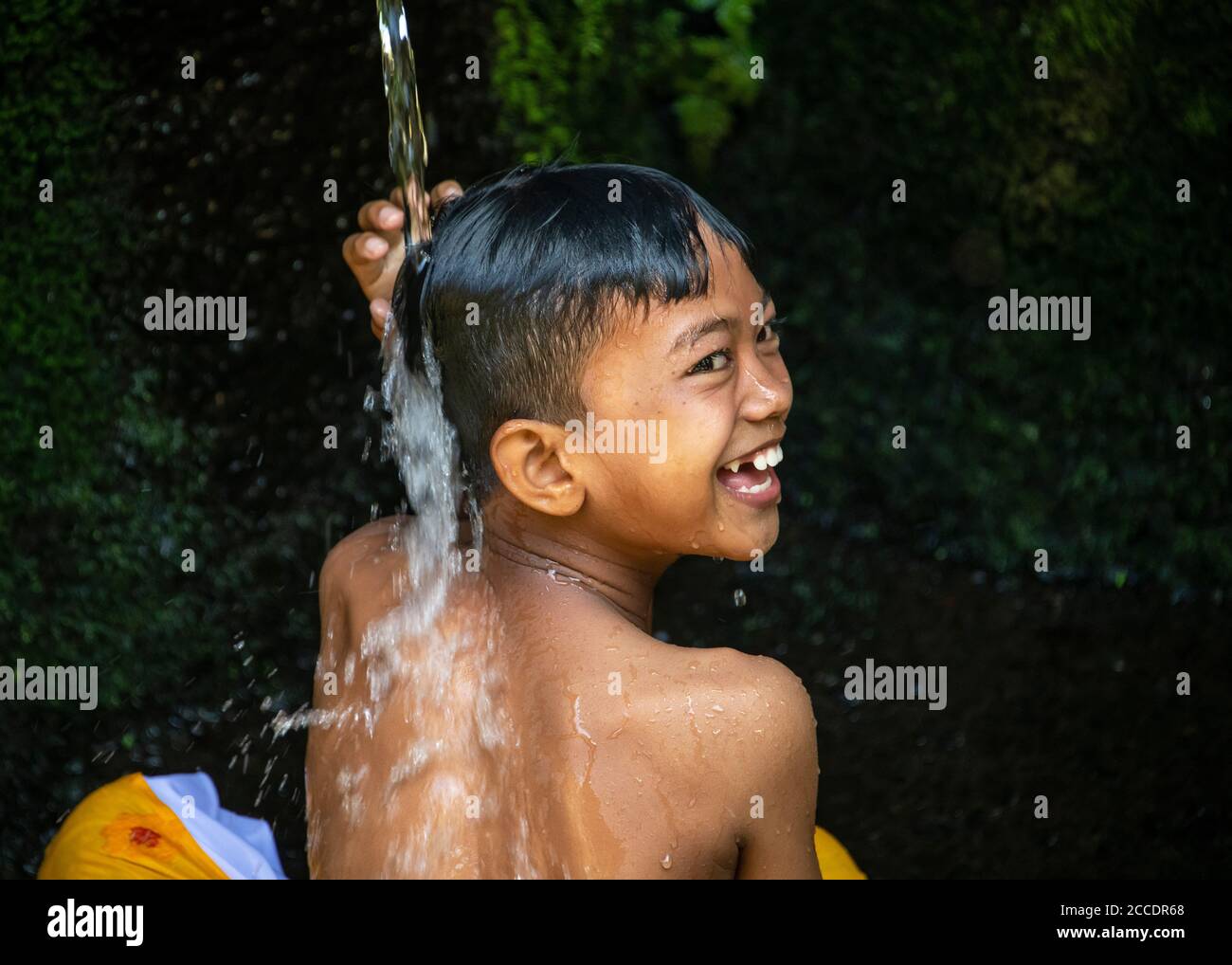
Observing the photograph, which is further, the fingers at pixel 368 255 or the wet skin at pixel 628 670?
the fingers at pixel 368 255

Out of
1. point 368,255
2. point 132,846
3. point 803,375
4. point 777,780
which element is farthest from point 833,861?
point 803,375

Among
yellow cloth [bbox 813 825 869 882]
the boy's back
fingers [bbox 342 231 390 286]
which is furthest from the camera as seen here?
fingers [bbox 342 231 390 286]

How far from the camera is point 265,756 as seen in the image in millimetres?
4453

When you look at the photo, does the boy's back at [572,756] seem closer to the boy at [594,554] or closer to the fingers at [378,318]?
the boy at [594,554]

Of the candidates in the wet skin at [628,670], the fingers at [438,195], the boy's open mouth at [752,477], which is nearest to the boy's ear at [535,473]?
the wet skin at [628,670]

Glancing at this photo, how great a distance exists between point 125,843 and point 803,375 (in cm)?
289

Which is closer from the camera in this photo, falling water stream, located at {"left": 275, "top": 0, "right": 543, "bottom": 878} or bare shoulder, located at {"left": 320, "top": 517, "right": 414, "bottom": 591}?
falling water stream, located at {"left": 275, "top": 0, "right": 543, "bottom": 878}

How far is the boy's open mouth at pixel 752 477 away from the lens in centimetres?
266

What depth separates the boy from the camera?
2.41 m

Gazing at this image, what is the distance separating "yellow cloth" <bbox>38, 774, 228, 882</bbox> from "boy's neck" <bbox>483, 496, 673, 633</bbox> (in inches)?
40.1

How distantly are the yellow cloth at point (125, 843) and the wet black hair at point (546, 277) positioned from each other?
1093 millimetres

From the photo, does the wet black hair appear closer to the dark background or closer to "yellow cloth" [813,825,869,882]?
"yellow cloth" [813,825,869,882]

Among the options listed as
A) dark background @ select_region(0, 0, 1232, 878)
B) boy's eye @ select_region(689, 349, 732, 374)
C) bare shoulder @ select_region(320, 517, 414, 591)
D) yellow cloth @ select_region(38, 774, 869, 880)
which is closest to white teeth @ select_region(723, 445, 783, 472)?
boy's eye @ select_region(689, 349, 732, 374)
